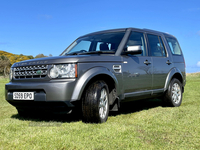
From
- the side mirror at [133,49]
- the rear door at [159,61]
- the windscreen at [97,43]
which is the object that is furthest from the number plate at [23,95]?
the rear door at [159,61]

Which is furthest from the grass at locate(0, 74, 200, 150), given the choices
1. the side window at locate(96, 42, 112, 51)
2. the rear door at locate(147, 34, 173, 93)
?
the side window at locate(96, 42, 112, 51)

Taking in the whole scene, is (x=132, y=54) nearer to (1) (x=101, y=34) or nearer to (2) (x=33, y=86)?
(1) (x=101, y=34)

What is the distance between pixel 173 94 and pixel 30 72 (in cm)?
399

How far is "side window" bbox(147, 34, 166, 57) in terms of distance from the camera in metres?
6.07

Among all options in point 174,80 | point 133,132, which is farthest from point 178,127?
point 174,80

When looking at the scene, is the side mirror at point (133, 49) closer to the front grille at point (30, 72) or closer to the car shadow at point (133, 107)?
the car shadow at point (133, 107)

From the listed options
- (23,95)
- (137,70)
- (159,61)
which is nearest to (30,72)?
(23,95)

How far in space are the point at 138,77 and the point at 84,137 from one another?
2.32 metres

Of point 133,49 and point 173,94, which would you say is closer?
point 133,49

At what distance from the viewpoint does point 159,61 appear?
6082 millimetres

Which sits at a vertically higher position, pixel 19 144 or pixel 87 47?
pixel 87 47

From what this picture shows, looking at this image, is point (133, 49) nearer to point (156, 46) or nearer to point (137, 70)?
point (137, 70)

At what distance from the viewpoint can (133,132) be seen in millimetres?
3666

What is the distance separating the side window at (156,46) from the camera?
6074 millimetres
